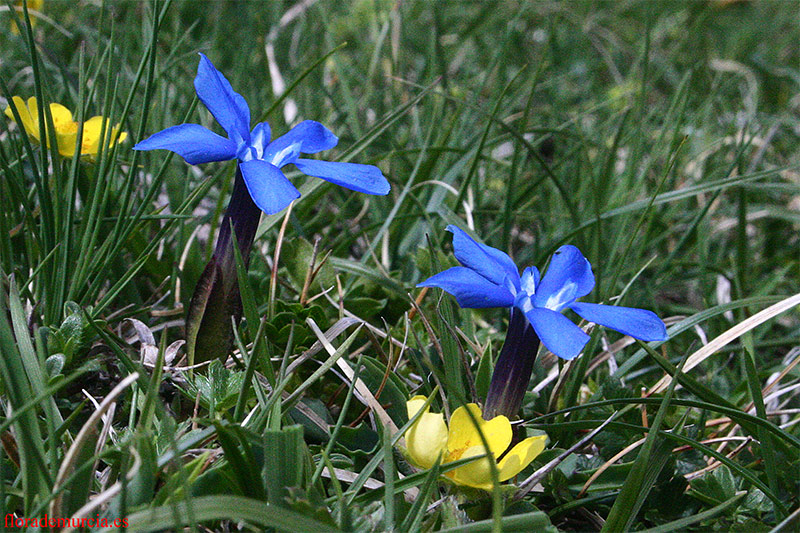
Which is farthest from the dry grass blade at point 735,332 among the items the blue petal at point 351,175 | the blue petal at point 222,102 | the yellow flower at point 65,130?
the yellow flower at point 65,130

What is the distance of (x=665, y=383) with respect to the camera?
5.02 feet

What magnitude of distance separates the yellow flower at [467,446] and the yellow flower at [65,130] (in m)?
0.86

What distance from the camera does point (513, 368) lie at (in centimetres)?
124

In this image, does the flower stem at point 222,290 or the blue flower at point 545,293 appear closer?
the blue flower at point 545,293

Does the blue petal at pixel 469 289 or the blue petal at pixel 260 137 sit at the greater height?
the blue petal at pixel 260 137

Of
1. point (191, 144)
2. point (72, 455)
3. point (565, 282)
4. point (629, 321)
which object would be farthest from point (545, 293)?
point (72, 455)

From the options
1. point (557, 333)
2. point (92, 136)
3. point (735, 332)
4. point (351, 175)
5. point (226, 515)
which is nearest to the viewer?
point (226, 515)

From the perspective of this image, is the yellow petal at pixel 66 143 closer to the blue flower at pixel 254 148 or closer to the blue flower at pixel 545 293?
the blue flower at pixel 254 148

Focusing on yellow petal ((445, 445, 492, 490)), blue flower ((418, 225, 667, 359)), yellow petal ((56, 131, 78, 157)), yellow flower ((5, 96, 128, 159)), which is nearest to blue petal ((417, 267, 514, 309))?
blue flower ((418, 225, 667, 359))

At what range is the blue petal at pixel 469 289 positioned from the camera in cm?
113

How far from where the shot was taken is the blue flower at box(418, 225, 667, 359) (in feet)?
3.55

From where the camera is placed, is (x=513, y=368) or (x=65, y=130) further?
(x=65, y=130)

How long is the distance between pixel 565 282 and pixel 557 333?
0.24 meters

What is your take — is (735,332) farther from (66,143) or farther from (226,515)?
(66,143)
